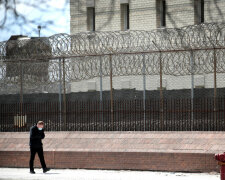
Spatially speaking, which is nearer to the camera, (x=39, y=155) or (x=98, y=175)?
(x=98, y=175)

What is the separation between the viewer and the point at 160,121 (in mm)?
21625

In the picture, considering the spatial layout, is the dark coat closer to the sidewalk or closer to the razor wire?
the sidewalk

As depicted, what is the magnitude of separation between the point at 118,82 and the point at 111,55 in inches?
51.8

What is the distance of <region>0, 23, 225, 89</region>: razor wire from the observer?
2130 centimetres

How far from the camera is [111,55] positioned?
22750mm

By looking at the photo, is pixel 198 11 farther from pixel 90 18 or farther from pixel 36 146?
pixel 36 146

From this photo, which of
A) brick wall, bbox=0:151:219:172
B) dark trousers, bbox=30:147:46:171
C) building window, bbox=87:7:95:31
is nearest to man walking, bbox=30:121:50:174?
dark trousers, bbox=30:147:46:171

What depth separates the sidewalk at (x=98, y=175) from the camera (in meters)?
18.7

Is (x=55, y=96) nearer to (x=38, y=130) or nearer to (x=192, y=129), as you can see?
(x=38, y=130)

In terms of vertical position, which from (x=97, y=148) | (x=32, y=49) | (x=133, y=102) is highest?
(x=32, y=49)

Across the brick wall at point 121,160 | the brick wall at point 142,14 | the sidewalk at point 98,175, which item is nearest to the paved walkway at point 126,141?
the brick wall at point 121,160

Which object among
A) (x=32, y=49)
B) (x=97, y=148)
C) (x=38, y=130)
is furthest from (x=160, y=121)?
(x=32, y=49)

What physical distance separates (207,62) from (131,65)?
2.63 metres

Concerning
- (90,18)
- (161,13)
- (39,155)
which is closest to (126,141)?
(39,155)
